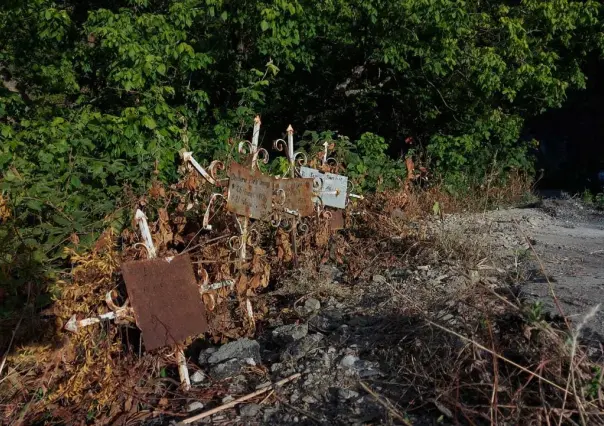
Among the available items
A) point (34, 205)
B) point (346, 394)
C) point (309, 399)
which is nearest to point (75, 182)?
point (34, 205)

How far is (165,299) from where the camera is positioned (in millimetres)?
3809

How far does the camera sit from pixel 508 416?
313cm

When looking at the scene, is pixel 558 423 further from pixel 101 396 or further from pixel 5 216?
pixel 5 216

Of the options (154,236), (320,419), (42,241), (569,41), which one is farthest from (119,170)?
(569,41)

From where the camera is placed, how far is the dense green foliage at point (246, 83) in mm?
5770

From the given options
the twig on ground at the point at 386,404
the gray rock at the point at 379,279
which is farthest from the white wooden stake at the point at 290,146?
the twig on ground at the point at 386,404

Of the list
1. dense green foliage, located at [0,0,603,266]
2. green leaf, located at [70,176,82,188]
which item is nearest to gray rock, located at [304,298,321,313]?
dense green foliage, located at [0,0,603,266]

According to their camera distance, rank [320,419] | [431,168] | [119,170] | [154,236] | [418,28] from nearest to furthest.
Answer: [320,419], [154,236], [119,170], [418,28], [431,168]

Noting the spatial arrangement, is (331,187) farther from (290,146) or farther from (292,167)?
(290,146)

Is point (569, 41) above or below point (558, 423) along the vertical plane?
above

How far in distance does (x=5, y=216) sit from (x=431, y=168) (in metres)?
7.94

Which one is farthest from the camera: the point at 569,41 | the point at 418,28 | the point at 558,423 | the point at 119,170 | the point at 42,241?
the point at 569,41

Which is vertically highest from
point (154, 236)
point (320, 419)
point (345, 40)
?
point (345, 40)

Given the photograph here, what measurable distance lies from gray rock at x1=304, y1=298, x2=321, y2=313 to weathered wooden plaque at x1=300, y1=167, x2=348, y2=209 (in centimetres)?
112
